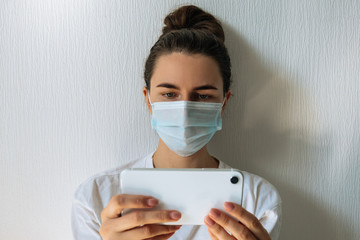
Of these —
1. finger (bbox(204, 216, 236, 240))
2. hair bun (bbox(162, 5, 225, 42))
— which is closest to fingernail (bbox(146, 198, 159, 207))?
finger (bbox(204, 216, 236, 240))

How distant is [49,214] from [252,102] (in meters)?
0.84

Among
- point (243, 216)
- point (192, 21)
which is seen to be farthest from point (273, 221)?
point (192, 21)

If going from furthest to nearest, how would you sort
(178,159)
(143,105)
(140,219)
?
(143,105), (178,159), (140,219)

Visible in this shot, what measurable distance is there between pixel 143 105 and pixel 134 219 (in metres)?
0.50

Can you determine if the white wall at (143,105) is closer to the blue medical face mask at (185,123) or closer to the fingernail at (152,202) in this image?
the blue medical face mask at (185,123)

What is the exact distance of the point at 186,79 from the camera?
780 mm

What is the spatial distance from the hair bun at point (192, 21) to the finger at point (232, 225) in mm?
554

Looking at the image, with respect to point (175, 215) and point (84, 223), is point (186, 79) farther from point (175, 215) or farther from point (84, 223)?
point (84, 223)

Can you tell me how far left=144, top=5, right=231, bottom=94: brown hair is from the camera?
809 millimetres

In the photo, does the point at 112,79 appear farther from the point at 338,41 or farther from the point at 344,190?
the point at 344,190

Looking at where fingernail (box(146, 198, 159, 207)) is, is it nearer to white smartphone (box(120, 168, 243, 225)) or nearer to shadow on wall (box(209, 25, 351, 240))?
white smartphone (box(120, 168, 243, 225))

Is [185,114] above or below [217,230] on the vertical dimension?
above

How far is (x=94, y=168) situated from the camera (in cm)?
105

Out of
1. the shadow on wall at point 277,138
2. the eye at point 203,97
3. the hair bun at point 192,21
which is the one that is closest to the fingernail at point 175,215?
the eye at point 203,97
